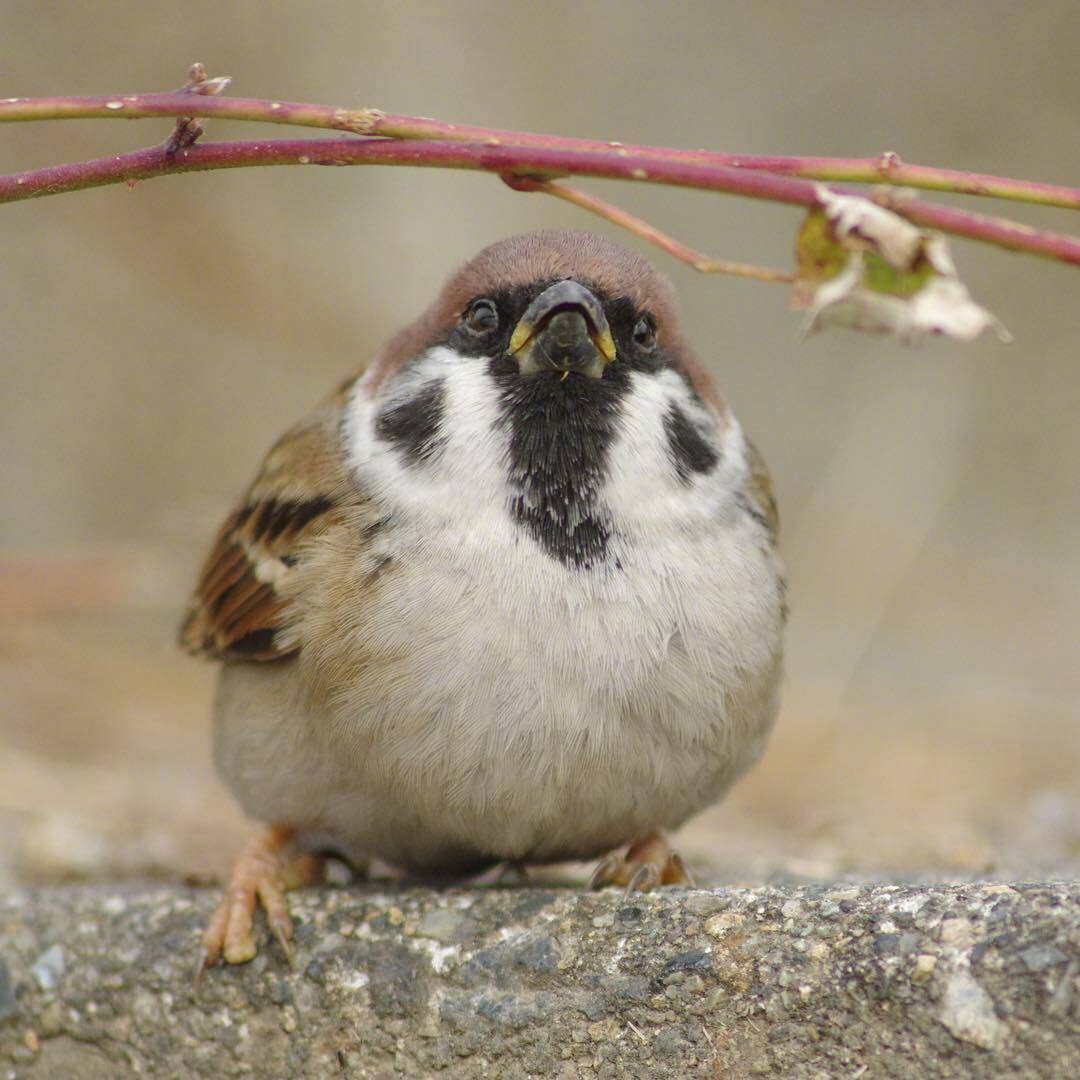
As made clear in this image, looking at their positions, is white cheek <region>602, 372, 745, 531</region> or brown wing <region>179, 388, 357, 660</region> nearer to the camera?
white cheek <region>602, 372, 745, 531</region>

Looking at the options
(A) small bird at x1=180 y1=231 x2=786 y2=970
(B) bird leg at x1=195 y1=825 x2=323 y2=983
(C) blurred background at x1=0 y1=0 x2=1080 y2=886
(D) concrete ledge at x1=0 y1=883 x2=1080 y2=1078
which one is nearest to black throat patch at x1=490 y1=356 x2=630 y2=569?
(A) small bird at x1=180 y1=231 x2=786 y2=970

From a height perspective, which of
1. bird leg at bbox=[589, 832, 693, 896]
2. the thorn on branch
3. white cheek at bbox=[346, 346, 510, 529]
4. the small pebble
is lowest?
the small pebble

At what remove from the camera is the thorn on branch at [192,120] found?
2432mm

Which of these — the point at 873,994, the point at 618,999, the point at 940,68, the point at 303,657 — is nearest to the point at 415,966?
the point at 618,999

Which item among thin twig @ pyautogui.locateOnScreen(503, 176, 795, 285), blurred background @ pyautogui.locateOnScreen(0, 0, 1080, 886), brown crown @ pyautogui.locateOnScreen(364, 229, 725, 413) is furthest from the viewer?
blurred background @ pyautogui.locateOnScreen(0, 0, 1080, 886)

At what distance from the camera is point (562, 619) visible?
10.4 feet

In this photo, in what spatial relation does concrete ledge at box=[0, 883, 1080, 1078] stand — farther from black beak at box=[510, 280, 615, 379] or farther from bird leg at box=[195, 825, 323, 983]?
black beak at box=[510, 280, 615, 379]

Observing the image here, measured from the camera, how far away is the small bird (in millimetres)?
3162

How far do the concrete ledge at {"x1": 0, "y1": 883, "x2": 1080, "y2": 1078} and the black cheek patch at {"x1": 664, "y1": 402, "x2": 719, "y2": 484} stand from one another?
0.85 meters

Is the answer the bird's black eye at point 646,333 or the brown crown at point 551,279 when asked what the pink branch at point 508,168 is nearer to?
the brown crown at point 551,279

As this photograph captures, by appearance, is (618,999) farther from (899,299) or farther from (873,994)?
(899,299)

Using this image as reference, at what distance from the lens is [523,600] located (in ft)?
10.4

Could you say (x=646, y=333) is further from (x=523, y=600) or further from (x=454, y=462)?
(x=523, y=600)

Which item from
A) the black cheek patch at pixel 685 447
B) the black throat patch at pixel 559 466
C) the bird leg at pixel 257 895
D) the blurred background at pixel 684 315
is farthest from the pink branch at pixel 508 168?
the blurred background at pixel 684 315
